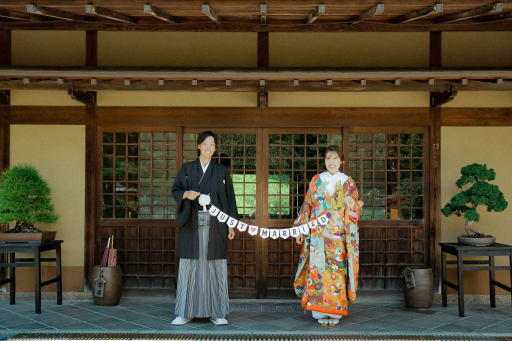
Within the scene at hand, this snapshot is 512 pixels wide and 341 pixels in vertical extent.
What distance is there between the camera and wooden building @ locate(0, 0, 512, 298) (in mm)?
6809

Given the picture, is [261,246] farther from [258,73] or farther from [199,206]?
[258,73]

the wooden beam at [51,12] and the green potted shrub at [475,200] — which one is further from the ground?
the wooden beam at [51,12]

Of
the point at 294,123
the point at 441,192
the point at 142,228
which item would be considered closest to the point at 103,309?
the point at 142,228

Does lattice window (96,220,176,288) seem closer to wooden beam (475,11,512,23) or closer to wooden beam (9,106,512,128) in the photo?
wooden beam (9,106,512,128)

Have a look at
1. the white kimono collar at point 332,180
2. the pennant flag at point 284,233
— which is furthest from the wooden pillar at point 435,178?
the pennant flag at point 284,233

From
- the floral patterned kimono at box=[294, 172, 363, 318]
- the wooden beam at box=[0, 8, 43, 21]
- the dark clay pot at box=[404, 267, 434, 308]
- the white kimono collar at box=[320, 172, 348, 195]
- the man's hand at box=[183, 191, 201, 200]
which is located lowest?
the dark clay pot at box=[404, 267, 434, 308]

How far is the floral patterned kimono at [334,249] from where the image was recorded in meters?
5.54

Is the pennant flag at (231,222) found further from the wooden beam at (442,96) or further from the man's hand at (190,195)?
the wooden beam at (442,96)

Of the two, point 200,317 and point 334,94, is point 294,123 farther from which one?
point 200,317

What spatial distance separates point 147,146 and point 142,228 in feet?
3.67

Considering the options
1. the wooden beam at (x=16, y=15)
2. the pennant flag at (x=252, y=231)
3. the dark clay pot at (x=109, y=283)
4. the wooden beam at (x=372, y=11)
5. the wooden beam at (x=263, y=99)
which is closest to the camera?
the wooden beam at (x=372, y=11)

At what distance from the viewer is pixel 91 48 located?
6895 millimetres

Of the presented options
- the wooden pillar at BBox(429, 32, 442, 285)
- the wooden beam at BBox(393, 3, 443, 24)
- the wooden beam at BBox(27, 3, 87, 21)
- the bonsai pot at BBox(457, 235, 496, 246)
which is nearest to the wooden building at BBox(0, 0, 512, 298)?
the wooden pillar at BBox(429, 32, 442, 285)

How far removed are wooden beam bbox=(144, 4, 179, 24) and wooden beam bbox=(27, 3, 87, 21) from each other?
110cm
